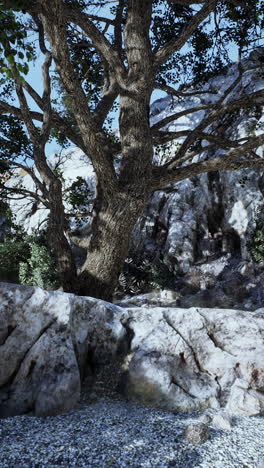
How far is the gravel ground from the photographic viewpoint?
3.14 metres

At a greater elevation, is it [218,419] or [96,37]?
[96,37]

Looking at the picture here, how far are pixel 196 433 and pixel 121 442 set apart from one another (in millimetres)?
704

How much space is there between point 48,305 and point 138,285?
13967 millimetres

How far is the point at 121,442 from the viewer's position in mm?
3445

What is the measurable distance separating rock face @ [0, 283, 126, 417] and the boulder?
40 centimetres

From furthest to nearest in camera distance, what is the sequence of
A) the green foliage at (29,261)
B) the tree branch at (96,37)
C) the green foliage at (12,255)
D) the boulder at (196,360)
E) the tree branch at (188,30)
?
1. the green foliage at (12,255)
2. the green foliage at (29,261)
3. the tree branch at (188,30)
4. the tree branch at (96,37)
5. the boulder at (196,360)

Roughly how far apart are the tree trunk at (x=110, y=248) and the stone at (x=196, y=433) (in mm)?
2933

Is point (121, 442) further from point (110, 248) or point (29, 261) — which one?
point (29, 261)

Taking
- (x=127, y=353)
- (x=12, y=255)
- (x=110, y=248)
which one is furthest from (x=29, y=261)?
(x=127, y=353)

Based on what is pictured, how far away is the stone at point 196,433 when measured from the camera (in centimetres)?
345

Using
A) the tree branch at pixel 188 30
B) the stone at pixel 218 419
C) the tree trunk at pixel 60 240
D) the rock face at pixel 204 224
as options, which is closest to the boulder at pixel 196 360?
the stone at pixel 218 419

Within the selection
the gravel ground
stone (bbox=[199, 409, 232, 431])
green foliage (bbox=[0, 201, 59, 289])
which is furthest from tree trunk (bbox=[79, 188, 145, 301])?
green foliage (bbox=[0, 201, 59, 289])

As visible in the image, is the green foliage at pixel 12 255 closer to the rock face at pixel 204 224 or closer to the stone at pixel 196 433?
the rock face at pixel 204 224

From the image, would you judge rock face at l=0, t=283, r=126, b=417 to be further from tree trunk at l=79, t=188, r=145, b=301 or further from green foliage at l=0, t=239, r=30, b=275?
green foliage at l=0, t=239, r=30, b=275
